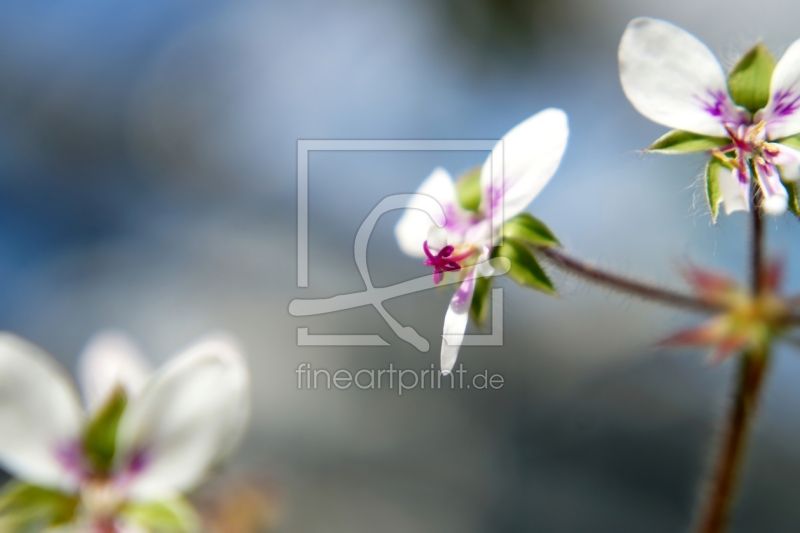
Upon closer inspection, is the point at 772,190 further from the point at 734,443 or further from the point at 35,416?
the point at 35,416

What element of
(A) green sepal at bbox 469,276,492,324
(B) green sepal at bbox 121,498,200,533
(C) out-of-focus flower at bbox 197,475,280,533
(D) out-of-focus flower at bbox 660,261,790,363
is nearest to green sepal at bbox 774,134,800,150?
(D) out-of-focus flower at bbox 660,261,790,363

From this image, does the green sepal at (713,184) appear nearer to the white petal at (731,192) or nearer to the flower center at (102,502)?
the white petal at (731,192)

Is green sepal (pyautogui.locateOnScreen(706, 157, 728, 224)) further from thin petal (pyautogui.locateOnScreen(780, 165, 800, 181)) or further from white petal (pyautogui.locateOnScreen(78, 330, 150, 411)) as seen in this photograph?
Answer: white petal (pyautogui.locateOnScreen(78, 330, 150, 411))

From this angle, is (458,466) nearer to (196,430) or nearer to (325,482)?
(325,482)

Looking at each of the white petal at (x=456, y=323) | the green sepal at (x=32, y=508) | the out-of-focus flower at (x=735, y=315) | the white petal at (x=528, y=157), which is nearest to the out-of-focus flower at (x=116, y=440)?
the green sepal at (x=32, y=508)

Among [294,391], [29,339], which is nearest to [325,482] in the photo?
[294,391]

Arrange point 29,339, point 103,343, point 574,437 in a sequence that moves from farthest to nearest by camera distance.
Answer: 1. point 29,339
2. point 574,437
3. point 103,343
